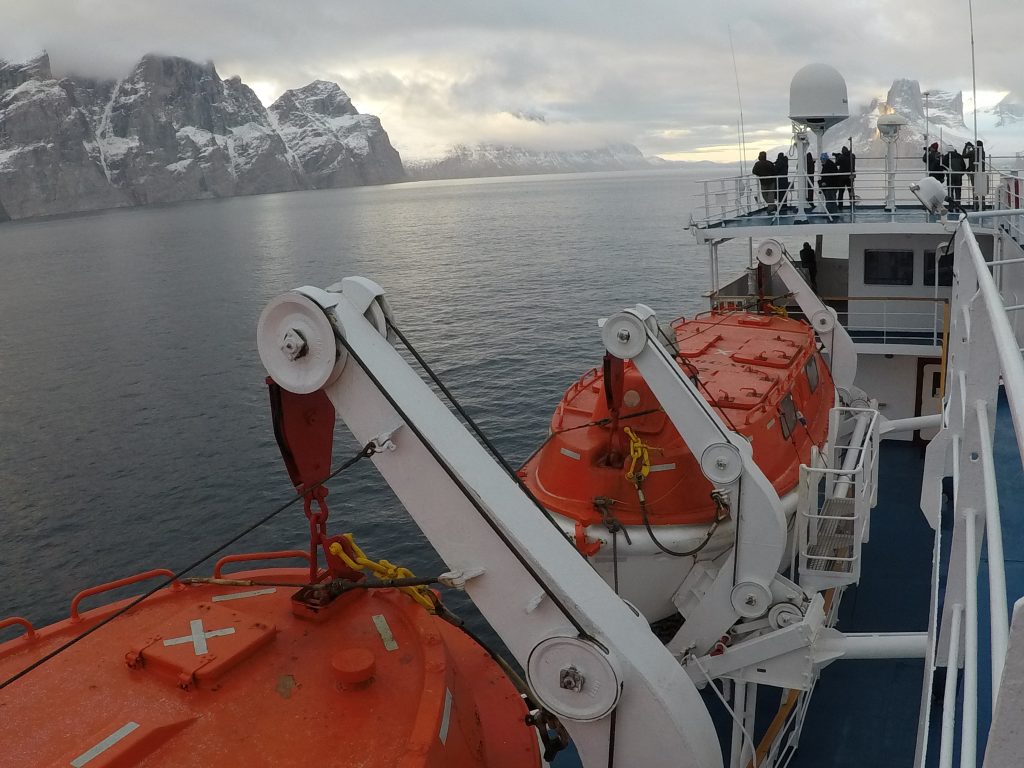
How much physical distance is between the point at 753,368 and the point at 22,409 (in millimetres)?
28871

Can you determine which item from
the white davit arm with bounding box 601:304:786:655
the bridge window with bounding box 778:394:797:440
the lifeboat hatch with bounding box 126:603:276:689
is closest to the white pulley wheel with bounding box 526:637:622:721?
the lifeboat hatch with bounding box 126:603:276:689

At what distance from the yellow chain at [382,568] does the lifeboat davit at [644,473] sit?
256 cm

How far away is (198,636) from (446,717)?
2.04 meters

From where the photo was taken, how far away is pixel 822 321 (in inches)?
551

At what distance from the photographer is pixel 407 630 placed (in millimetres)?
6492

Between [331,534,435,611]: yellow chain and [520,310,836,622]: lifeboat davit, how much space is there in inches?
101

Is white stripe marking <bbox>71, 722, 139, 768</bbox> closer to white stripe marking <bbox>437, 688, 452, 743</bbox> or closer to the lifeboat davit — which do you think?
white stripe marking <bbox>437, 688, 452, 743</bbox>

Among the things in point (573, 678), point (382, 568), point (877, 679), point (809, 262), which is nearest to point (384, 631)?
point (382, 568)

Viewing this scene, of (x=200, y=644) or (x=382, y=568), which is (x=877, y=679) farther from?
(x=200, y=644)

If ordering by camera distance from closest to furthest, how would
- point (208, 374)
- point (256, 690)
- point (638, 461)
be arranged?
point (256, 690) → point (638, 461) → point (208, 374)

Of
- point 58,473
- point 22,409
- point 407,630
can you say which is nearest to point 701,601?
point 407,630

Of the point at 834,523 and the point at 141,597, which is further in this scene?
the point at 834,523

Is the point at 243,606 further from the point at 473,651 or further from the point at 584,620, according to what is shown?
the point at 584,620

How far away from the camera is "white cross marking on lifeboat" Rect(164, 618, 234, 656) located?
232 inches
